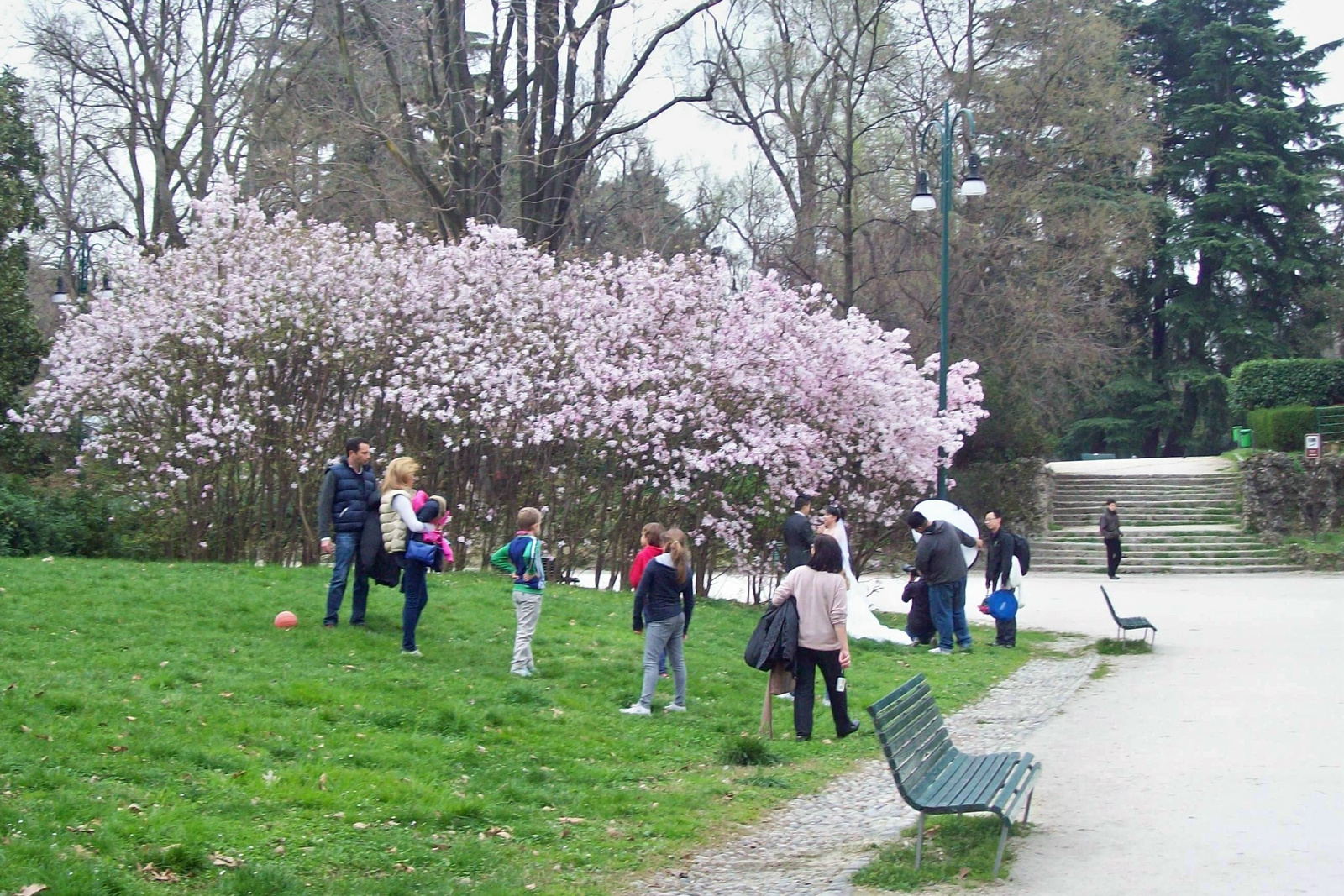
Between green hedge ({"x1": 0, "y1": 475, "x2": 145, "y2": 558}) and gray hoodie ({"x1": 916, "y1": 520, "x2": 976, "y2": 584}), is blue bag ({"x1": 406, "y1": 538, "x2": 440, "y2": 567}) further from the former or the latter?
green hedge ({"x1": 0, "y1": 475, "x2": 145, "y2": 558})

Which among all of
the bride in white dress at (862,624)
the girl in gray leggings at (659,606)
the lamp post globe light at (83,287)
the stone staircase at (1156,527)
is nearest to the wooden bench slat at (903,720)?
the girl in gray leggings at (659,606)

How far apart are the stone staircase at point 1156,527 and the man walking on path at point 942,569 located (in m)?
18.2

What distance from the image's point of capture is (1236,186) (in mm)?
49469

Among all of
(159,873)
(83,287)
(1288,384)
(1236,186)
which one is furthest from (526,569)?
(1236,186)

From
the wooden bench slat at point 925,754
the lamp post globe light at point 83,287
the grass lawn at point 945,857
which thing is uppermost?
the lamp post globe light at point 83,287

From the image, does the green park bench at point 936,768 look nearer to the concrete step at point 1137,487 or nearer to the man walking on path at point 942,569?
the man walking on path at point 942,569

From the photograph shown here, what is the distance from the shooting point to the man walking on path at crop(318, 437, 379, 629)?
11.7 meters

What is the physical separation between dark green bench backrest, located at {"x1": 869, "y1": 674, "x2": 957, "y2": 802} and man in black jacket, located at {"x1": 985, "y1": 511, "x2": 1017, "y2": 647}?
30.2ft

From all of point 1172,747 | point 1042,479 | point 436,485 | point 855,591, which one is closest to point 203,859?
point 1172,747

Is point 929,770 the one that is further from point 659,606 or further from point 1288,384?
point 1288,384

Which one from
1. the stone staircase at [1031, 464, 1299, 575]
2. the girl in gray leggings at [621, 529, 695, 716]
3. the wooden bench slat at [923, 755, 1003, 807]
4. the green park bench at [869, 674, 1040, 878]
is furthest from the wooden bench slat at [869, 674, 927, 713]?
the stone staircase at [1031, 464, 1299, 575]

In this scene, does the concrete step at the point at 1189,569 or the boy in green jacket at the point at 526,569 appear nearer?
the boy in green jacket at the point at 526,569

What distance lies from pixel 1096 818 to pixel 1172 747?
2608 mm

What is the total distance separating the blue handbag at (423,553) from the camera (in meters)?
11.1
